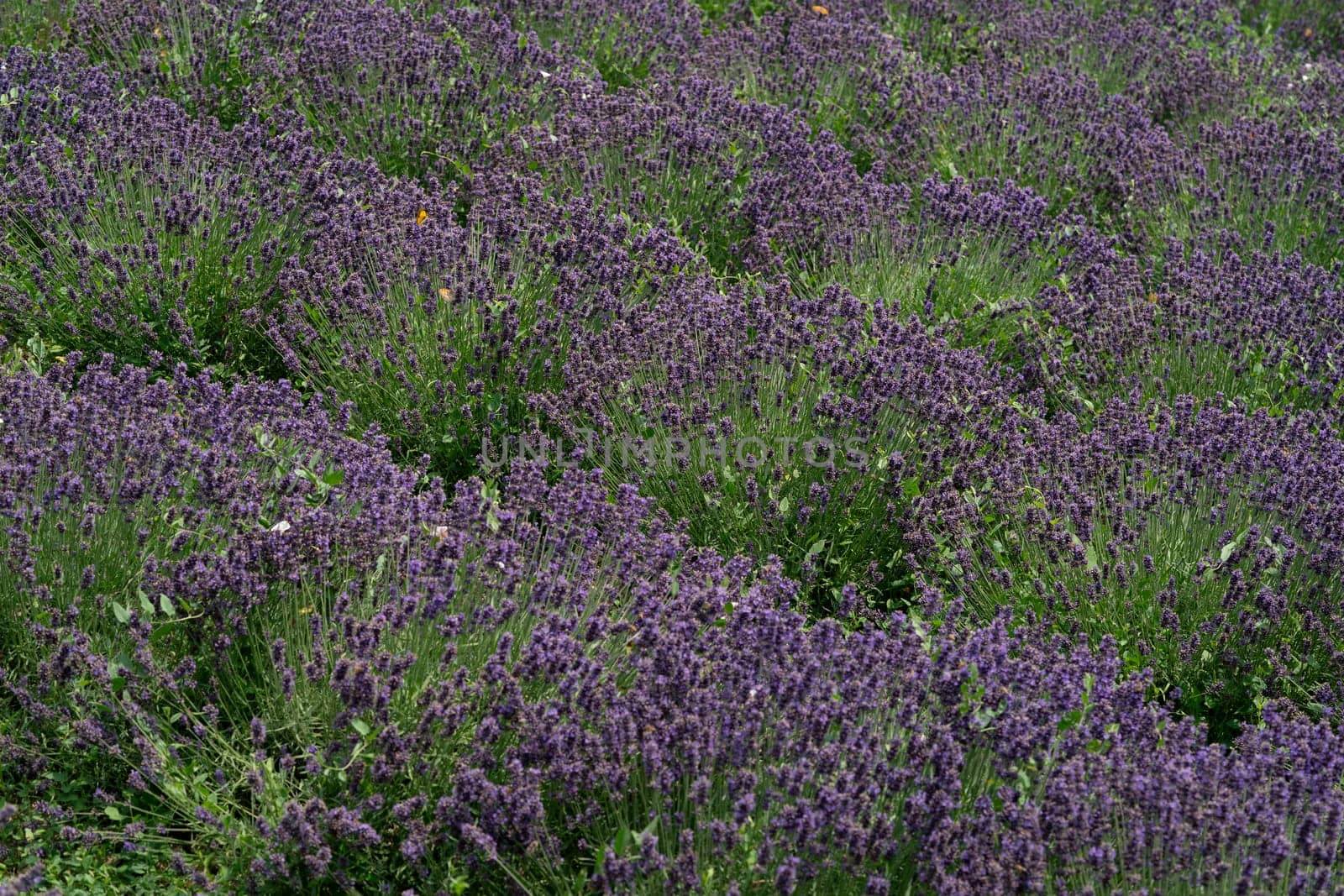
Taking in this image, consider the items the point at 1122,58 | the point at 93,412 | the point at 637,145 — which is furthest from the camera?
the point at 1122,58

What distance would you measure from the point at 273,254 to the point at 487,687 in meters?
2.04

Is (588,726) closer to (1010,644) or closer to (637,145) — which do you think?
(1010,644)

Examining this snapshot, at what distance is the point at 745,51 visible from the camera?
624cm

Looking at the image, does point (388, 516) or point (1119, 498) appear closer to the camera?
point (388, 516)

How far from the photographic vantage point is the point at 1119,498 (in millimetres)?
3398

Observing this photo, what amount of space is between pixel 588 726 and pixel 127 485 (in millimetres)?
1140

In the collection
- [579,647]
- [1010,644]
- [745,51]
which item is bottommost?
[579,647]

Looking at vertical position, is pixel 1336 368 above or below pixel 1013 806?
above

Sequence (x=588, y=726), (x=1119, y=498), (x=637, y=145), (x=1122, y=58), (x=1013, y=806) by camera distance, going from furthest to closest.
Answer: (x=1122, y=58)
(x=637, y=145)
(x=1119, y=498)
(x=588, y=726)
(x=1013, y=806)

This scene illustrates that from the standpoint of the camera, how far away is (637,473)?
3.55 metres

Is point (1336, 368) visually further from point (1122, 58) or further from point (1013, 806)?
point (1122, 58)

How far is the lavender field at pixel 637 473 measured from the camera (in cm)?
238

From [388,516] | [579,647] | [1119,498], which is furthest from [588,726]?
[1119,498]

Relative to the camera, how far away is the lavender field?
7.82 ft
